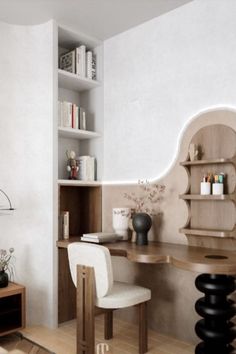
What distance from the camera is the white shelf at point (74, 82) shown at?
3359 millimetres

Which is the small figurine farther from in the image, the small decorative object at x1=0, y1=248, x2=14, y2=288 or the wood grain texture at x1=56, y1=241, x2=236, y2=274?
the small decorative object at x1=0, y1=248, x2=14, y2=288

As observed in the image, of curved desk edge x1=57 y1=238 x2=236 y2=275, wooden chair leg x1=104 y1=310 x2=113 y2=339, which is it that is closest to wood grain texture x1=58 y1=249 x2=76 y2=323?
curved desk edge x1=57 y1=238 x2=236 y2=275

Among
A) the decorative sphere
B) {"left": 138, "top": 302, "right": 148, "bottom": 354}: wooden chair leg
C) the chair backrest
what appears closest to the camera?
the chair backrest

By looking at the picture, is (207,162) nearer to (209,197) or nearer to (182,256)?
(209,197)

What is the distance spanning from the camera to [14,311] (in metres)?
2.88

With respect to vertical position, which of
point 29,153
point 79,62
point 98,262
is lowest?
point 98,262

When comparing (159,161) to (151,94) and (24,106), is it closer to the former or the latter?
(151,94)

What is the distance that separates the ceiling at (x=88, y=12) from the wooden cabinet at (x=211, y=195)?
1.19m

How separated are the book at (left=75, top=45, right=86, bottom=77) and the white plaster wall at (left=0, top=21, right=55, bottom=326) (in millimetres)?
358

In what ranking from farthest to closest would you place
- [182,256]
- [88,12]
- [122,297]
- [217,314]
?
[88,12]
[122,297]
[182,256]
[217,314]

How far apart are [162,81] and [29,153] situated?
1392mm

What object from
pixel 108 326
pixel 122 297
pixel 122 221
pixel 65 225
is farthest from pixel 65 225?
pixel 122 297

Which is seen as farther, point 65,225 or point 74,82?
point 74,82

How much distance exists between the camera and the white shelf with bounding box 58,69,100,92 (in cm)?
336
